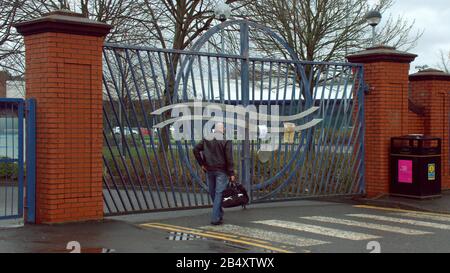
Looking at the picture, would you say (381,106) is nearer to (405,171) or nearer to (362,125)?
(362,125)

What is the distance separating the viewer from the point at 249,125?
12.2 m

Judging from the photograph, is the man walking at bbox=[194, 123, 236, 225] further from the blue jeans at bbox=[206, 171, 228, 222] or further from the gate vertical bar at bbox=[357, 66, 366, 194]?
the gate vertical bar at bbox=[357, 66, 366, 194]

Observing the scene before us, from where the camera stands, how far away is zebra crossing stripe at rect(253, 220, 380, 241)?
9039 millimetres

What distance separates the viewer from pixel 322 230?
964 centimetres

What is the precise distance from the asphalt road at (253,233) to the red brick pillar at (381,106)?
1.97m

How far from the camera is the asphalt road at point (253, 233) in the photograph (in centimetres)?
807

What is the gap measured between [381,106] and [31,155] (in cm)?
763

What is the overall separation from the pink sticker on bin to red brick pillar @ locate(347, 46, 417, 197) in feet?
0.99

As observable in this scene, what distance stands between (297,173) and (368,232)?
180 inches
